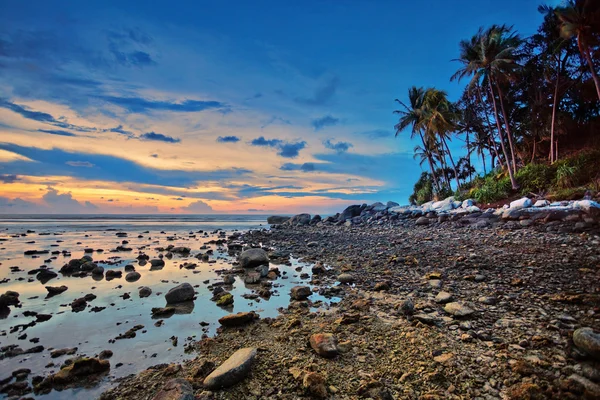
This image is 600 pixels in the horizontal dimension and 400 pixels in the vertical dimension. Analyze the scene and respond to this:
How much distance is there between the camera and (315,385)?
2.96 metres

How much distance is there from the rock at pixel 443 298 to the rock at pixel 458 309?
1.12 feet

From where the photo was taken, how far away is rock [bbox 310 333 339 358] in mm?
3645

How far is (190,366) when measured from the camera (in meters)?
3.73

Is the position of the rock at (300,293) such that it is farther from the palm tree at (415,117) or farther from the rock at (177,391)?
the palm tree at (415,117)

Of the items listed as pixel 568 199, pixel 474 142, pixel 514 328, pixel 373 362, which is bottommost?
pixel 373 362

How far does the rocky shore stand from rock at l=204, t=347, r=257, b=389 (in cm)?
1

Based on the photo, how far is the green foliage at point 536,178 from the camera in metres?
20.1

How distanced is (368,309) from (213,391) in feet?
10.4

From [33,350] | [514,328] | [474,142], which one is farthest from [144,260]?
[474,142]

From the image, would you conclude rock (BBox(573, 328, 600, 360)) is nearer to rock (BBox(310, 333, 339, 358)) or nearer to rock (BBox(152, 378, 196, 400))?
rock (BBox(310, 333, 339, 358))

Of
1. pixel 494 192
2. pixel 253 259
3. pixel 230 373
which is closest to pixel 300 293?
pixel 230 373

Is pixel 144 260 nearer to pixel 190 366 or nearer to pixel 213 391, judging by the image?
pixel 190 366

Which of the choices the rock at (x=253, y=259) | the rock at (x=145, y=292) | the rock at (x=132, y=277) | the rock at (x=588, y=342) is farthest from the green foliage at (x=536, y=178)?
the rock at (x=132, y=277)

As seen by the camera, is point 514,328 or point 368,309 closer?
point 514,328
